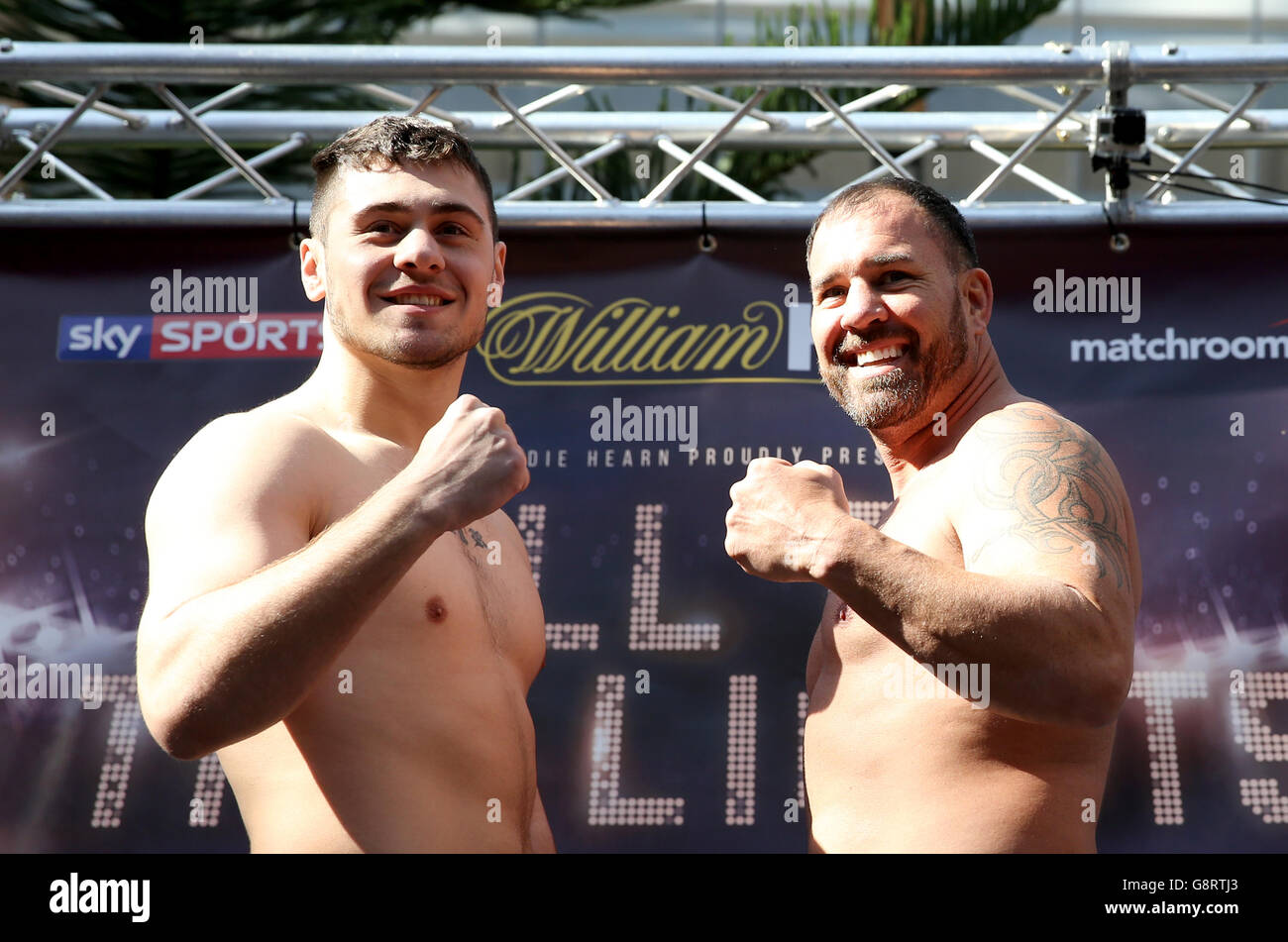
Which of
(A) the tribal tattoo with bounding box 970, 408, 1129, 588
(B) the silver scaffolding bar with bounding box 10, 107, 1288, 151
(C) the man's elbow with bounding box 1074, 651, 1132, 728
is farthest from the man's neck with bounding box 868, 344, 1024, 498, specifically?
(B) the silver scaffolding bar with bounding box 10, 107, 1288, 151

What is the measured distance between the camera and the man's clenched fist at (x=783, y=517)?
213 centimetres

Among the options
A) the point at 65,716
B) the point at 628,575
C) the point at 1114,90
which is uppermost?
the point at 1114,90

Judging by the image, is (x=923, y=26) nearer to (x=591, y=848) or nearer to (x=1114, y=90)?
(x=1114, y=90)

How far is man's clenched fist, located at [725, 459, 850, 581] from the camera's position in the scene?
2.13 meters

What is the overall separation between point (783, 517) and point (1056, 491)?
46 cm

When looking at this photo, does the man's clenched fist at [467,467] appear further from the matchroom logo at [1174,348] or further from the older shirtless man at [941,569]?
the matchroom logo at [1174,348]

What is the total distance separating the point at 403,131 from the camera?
264 cm

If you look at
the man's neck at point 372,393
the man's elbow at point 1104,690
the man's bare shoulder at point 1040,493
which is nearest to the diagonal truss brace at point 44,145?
the man's neck at point 372,393

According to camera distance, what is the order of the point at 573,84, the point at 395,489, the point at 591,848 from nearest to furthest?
the point at 395,489 < the point at 591,848 < the point at 573,84

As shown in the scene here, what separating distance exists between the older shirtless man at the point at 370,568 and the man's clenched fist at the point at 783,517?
0.37 meters

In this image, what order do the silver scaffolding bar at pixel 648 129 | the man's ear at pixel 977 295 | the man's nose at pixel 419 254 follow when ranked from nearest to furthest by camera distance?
1. the man's nose at pixel 419 254
2. the man's ear at pixel 977 295
3. the silver scaffolding bar at pixel 648 129

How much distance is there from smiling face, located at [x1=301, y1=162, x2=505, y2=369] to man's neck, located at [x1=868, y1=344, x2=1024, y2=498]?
2.82 ft

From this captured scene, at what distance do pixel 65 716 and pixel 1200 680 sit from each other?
10.3ft
